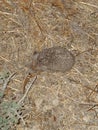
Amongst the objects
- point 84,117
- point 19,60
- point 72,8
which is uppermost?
point 72,8

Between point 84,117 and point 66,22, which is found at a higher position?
point 66,22

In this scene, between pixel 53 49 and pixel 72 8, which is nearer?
pixel 53 49

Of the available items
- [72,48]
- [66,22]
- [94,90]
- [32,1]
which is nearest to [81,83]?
[94,90]

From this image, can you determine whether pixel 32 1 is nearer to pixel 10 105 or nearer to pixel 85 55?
pixel 85 55

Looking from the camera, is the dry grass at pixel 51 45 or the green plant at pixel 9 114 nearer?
the green plant at pixel 9 114

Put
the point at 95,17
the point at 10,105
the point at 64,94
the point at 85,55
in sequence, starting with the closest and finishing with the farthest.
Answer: the point at 10,105, the point at 64,94, the point at 85,55, the point at 95,17

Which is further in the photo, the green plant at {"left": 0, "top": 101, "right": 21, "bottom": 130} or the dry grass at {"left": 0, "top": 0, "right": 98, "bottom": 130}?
the dry grass at {"left": 0, "top": 0, "right": 98, "bottom": 130}

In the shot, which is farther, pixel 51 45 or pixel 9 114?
pixel 51 45

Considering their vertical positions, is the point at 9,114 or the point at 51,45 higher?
the point at 51,45
